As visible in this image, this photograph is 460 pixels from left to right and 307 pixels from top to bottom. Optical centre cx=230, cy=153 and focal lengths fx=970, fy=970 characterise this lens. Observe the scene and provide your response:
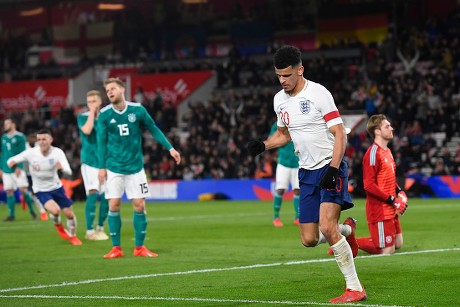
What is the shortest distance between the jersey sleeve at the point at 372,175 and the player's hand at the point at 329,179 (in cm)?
461

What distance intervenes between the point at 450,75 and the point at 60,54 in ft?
85.7

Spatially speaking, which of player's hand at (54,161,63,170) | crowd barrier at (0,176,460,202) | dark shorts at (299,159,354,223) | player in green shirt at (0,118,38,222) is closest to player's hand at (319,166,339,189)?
dark shorts at (299,159,354,223)

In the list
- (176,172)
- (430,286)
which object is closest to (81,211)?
(176,172)

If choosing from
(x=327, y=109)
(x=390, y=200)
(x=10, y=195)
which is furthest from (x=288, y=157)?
(x=327, y=109)

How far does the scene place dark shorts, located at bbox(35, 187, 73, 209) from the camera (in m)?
18.0

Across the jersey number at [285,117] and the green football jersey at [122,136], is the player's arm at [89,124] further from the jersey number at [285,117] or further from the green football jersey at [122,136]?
the jersey number at [285,117]

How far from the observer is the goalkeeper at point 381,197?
1360cm

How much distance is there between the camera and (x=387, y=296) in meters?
9.54

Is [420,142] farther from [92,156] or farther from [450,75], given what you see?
[92,156]

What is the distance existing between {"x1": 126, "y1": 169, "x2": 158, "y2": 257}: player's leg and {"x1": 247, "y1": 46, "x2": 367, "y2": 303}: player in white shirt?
16.0ft

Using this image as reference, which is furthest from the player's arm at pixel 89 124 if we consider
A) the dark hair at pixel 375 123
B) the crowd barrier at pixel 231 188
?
the crowd barrier at pixel 231 188

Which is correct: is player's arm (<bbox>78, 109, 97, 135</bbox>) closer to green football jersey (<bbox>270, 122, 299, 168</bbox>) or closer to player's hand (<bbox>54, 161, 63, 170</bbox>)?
player's hand (<bbox>54, 161, 63, 170</bbox>)

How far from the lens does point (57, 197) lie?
1812cm

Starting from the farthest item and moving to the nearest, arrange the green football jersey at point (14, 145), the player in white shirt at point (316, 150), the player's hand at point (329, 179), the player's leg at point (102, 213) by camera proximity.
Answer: the green football jersey at point (14, 145) → the player's leg at point (102, 213) → the player in white shirt at point (316, 150) → the player's hand at point (329, 179)
